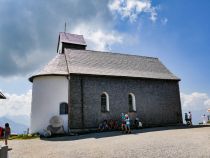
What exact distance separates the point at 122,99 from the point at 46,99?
8884mm

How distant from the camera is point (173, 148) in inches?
475

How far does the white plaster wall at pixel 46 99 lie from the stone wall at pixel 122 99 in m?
1.14

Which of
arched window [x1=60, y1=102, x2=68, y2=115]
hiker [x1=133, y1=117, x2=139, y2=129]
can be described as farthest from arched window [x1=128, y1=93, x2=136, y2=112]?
arched window [x1=60, y1=102, x2=68, y2=115]

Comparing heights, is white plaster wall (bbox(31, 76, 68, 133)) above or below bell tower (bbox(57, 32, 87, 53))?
below

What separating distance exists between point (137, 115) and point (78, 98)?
783 cm

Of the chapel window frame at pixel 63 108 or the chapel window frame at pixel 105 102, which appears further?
the chapel window frame at pixel 105 102

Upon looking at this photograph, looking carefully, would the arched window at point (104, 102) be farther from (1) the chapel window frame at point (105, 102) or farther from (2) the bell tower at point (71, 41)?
(2) the bell tower at point (71, 41)

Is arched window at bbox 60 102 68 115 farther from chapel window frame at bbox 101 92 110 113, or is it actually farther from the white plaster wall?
chapel window frame at bbox 101 92 110 113

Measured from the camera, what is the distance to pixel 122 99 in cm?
2472

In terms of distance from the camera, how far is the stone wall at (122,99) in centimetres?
2220

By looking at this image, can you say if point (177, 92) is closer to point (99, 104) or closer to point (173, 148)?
point (99, 104)

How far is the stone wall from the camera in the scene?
22203 mm

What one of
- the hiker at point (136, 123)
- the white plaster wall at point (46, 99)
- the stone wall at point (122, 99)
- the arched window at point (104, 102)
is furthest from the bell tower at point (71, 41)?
the hiker at point (136, 123)

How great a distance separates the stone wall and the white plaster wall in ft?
3.75
